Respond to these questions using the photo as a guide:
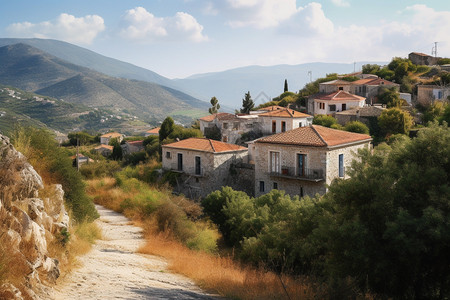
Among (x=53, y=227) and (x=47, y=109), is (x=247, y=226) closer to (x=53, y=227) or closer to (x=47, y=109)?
(x=53, y=227)

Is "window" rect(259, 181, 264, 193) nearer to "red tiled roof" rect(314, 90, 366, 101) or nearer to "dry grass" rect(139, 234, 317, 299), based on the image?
"dry grass" rect(139, 234, 317, 299)

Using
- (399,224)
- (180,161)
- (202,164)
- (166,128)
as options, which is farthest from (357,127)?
(399,224)

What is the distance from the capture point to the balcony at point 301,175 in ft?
88.6

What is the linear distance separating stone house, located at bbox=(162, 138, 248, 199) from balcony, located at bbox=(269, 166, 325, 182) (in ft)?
14.6

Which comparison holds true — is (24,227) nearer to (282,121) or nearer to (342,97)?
(282,121)

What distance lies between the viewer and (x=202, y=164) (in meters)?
32.7

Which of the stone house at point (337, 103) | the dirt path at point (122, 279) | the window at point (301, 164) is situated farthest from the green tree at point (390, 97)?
the dirt path at point (122, 279)

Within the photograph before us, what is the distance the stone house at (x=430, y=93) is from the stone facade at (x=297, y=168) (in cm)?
2897

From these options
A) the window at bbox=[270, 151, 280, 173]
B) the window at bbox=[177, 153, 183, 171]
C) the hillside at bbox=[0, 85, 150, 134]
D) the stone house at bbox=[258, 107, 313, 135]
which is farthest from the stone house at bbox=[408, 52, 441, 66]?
the hillside at bbox=[0, 85, 150, 134]

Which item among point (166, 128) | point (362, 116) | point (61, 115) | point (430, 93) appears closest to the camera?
point (362, 116)

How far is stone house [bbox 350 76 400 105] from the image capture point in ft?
190

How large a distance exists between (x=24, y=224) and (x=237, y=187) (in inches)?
979

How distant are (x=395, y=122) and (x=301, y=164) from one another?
19674 millimetres

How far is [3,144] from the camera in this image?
10039 millimetres
